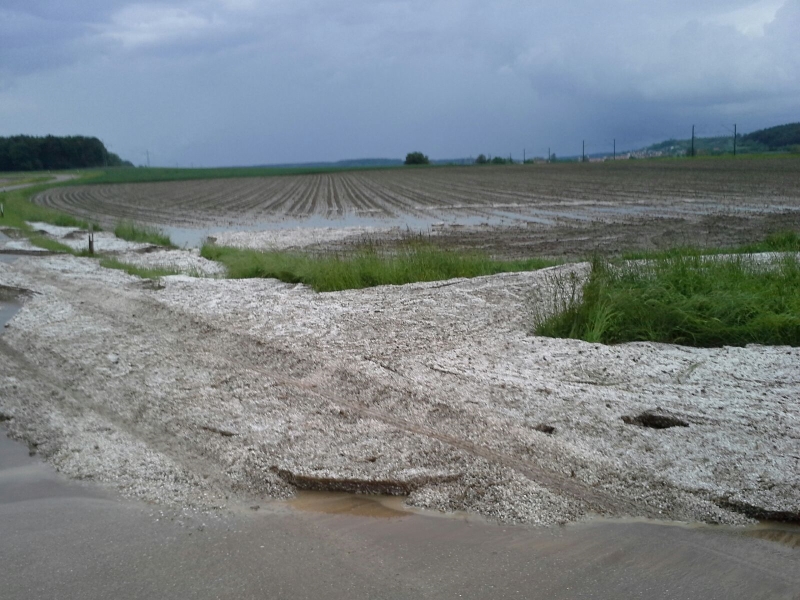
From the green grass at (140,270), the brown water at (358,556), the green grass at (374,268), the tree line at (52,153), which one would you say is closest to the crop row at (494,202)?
the green grass at (374,268)

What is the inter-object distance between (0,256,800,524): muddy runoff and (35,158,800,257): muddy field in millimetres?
8837

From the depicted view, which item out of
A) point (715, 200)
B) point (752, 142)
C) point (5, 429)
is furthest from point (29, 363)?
point (752, 142)

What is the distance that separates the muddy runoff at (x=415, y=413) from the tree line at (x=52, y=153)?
116 metres

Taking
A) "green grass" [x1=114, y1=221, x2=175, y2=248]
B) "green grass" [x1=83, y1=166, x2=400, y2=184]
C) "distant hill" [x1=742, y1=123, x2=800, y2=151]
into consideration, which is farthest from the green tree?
"green grass" [x1=114, y1=221, x2=175, y2=248]

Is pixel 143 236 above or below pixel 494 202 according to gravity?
below

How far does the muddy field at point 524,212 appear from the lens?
1888 centimetres

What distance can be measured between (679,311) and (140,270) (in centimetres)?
973

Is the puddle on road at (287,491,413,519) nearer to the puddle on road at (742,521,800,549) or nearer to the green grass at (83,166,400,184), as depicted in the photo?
the puddle on road at (742,521,800,549)

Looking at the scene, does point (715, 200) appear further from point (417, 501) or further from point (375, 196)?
point (417, 501)

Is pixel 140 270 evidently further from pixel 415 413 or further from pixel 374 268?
pixel 415 413

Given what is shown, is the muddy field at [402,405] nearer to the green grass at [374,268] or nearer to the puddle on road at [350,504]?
the puddle on road at [350,504]

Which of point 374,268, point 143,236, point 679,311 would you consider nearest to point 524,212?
point 143,236

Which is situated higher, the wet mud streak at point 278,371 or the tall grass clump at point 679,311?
the tall grass clump at point 679,311

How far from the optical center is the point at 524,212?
88.8 feet
